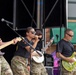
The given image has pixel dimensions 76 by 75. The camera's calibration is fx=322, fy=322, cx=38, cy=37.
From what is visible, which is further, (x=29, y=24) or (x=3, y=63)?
(x=29, y=24)

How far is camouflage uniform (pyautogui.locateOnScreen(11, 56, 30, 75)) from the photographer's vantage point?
592 cm

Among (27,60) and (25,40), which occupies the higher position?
(25,40)

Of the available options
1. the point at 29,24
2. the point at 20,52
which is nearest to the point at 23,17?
the point at 29,24

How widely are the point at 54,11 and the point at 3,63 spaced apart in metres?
2.25

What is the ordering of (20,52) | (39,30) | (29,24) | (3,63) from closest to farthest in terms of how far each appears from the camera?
(3,63) < (20,52) < (39,30) < (29,24)

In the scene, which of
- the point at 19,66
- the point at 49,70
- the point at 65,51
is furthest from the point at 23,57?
the point at 49,70

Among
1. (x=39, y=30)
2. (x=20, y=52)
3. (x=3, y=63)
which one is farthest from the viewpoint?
(x=39, y=30)

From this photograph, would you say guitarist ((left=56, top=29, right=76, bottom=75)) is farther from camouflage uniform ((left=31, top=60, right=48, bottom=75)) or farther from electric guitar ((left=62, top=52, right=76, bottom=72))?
camouflage uniform ((left=31, top=60, right=48, bottom=75))

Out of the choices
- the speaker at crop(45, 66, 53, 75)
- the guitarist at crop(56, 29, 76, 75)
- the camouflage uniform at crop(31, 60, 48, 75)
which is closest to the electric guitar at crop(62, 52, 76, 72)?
the guitarist at crop(56, 29, 76, 75)

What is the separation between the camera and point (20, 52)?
5.98 m

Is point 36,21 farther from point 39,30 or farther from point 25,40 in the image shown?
point 25,40

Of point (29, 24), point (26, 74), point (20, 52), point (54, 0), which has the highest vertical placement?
point (54, 0)

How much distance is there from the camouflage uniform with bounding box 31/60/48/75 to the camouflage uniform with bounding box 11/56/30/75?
0.92 ft

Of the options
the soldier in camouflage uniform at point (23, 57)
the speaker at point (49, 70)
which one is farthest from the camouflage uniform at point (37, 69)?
the speaker at point (49, 70)
